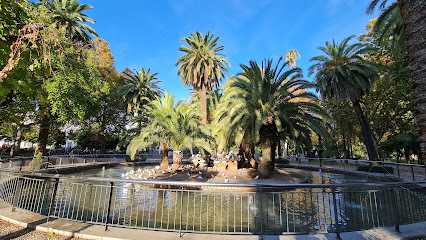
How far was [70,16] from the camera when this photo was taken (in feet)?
71.3

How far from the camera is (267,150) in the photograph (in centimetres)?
1565

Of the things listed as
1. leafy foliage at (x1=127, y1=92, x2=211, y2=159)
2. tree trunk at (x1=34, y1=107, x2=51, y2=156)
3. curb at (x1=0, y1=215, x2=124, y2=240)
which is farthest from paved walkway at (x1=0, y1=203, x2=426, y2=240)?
tree trunk at (x1=34, y1=107, x2=51, y2=156)

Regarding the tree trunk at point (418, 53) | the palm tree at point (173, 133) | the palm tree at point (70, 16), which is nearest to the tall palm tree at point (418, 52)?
the tree trunk at point (418, 53)

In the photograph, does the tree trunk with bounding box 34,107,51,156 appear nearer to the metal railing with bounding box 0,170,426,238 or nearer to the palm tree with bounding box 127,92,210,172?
the palm tree with bounding box 127,92,210,172

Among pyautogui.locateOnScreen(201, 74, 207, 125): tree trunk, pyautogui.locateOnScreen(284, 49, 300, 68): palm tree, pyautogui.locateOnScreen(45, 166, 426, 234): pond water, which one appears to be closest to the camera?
pyautogui.locateOnScreen(45, 166, 426, 234): pond water

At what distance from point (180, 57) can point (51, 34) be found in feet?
77.6

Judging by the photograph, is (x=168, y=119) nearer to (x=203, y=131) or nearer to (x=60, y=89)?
(x=203, y=131)

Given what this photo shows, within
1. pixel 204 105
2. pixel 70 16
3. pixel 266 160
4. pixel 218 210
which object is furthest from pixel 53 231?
pixel 70 16

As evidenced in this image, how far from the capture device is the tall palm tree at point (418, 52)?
2.63 metres

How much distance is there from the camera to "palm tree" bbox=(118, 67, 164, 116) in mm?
32797

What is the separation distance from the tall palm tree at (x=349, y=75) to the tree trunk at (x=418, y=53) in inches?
759

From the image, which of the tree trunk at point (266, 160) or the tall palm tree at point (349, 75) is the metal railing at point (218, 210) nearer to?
the tree trunk at point (266, 160)

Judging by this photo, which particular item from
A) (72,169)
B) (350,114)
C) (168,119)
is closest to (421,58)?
(168,119)

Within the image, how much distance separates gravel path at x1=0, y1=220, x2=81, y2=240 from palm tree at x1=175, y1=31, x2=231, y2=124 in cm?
1975
